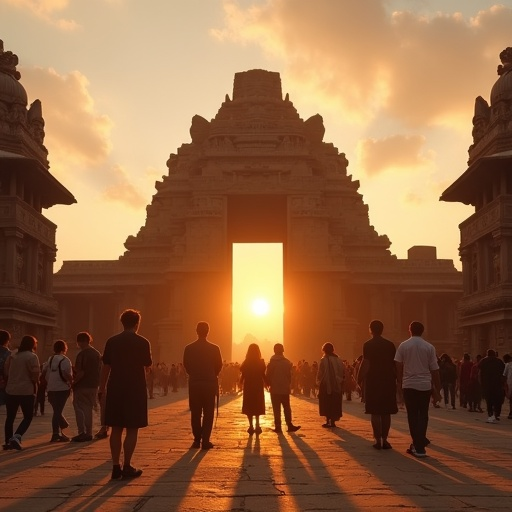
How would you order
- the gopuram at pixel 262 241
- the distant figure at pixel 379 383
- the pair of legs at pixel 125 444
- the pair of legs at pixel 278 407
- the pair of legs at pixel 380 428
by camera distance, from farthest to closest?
the gopuram at pixel 262 241 → the pair of legs at pixel 278 407 → the pair of legs at pixel 380 428 → the distant figure at pixel 379 383 → the pair of legs at pixel 125 444

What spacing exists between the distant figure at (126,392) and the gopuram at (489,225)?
2485 cm

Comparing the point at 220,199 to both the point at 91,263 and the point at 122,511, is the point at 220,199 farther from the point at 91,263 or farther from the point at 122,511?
the point at 122,511

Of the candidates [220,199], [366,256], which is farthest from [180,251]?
[366,256]

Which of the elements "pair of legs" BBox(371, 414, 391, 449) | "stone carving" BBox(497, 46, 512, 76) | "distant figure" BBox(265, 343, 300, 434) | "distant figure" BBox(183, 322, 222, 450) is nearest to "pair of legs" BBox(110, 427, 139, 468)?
"distant figure" BBox(183, 322, 222, 450)

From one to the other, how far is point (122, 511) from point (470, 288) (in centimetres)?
3312

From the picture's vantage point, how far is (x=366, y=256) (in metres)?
59.1

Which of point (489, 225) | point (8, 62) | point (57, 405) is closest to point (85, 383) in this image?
point (57, 405)

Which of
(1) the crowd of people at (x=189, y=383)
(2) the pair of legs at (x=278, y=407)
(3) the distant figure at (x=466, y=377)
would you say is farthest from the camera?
(3) the distant figure at (x=466, y=377)

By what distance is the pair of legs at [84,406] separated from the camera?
44.7 feet

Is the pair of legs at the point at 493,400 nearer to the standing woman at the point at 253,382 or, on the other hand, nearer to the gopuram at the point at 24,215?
the standing woman at the point at 253,382

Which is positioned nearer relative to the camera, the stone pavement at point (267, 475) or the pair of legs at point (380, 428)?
the stone pavement at point (267, 475)

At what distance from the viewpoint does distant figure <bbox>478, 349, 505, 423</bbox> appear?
65.2ft

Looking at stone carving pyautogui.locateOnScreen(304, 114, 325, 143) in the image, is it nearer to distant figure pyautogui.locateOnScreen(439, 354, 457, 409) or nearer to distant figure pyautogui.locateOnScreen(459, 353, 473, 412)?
distant figure pyautogui.locateOnScreen(439, 354, 457, 409)

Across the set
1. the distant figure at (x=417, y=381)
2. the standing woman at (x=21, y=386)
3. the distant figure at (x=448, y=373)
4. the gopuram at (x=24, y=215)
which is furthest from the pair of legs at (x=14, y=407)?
the gopuram at (x=24, y=215)
